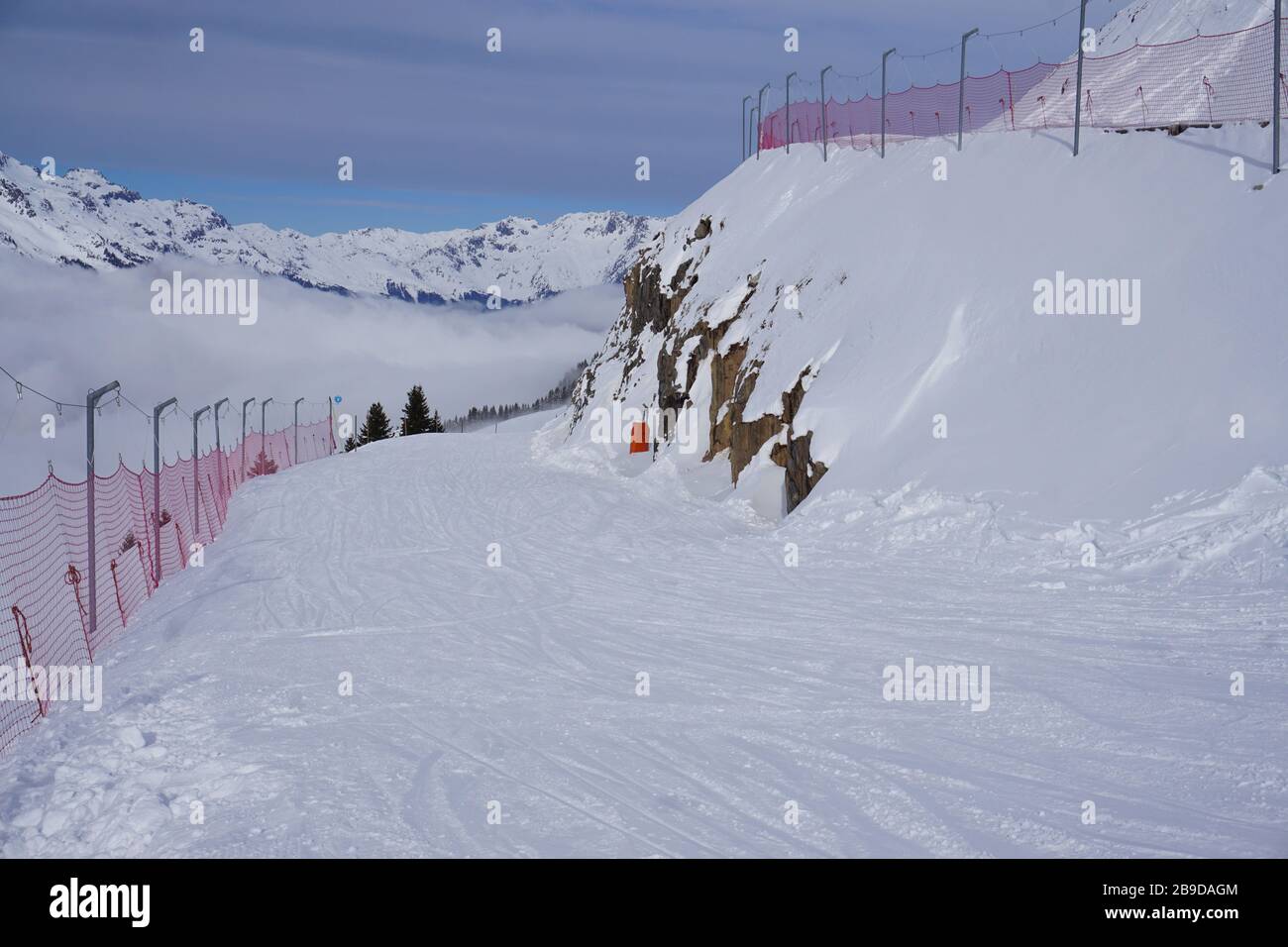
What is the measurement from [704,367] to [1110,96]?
41.3 feet

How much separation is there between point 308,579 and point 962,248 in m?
14.1

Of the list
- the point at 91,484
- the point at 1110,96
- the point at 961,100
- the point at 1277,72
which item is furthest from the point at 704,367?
the point at 91,484

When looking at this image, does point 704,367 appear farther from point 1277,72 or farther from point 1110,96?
point 1277,72

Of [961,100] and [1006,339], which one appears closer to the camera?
[1006,339]

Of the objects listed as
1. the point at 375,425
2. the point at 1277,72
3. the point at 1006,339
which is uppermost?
the point at 1277,72

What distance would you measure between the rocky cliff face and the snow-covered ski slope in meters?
5.67

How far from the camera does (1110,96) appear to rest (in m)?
25.5

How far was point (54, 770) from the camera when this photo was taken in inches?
278

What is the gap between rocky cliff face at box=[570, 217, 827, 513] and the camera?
2047 centimetres

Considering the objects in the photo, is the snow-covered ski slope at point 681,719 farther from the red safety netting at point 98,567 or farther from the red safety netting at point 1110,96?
the red safety netting at point 1110,96

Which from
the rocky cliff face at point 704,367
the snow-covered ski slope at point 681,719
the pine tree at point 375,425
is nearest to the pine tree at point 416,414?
the pine tree at point 375,425

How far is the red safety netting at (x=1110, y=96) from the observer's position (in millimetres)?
19406
